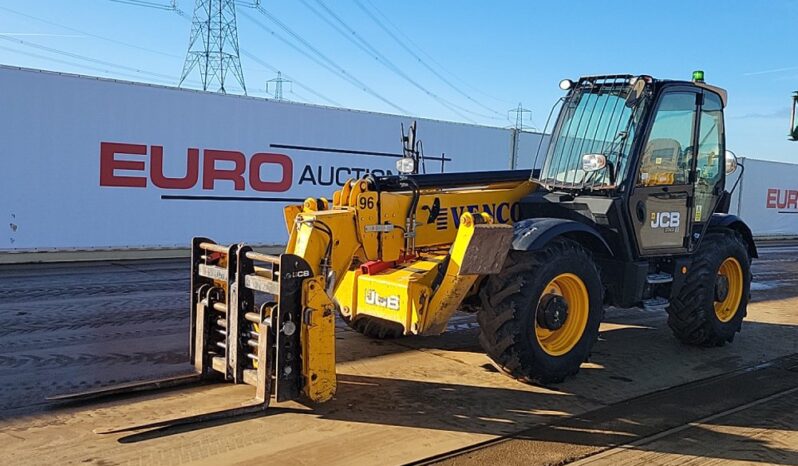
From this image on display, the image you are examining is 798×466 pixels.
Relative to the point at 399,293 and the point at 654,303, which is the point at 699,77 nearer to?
the point at 654,303

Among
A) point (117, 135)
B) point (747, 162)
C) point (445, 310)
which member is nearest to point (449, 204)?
point (445, 310)

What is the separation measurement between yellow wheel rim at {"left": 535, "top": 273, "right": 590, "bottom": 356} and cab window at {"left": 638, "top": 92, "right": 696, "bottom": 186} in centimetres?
126

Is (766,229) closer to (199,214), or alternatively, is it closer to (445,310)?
(199,214)

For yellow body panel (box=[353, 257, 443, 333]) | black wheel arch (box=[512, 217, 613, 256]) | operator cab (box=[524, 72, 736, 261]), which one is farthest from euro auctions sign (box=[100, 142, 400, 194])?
black wheel arch (box=[512, 217, 613, 256])

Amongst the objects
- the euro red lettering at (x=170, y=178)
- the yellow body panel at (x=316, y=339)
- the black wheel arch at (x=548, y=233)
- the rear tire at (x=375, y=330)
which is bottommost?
the rear tire at (x=375, y=330)

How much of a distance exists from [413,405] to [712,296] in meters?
3.53

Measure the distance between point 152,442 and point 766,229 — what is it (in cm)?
2575

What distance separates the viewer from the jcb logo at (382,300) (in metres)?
5.20

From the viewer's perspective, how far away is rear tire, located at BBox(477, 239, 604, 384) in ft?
17.0

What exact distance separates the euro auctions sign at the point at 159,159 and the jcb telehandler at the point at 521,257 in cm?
774

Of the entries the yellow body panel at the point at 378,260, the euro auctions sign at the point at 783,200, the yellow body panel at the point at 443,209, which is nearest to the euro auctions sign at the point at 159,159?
the yellow body panel at the point at 378,260

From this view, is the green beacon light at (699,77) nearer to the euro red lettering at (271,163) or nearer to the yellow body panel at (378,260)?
the yellow body panel at (378,260)

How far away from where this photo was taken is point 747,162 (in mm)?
24156

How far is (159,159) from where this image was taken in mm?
13117
